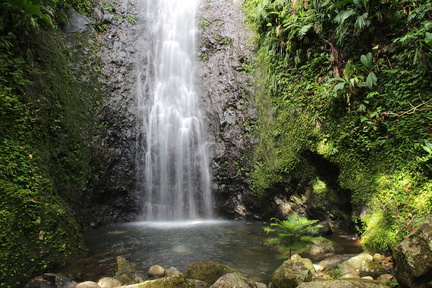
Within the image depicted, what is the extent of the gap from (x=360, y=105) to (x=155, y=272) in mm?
5650

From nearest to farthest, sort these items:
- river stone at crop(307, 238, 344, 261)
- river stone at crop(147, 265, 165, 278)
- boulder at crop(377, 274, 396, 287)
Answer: boulder at crop(377, 274, 396, 287), river stone at crop(147, 265, 165, 278), river stone at crop(307, 238, 344, 261)

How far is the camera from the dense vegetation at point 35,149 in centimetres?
417

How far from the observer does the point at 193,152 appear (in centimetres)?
1019

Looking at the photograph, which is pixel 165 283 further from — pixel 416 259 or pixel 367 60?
pixel 367 60

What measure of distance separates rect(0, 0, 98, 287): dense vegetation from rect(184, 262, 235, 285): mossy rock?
2.45 metres

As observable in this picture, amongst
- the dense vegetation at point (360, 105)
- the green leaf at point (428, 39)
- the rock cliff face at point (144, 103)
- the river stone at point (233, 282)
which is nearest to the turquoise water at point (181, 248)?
the river stone at point (233, 282)

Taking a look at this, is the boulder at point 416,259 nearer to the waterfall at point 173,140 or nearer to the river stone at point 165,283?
the river stone at point 165,283

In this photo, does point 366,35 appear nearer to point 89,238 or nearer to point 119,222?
point 89,238

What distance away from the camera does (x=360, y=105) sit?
5984 millimetres

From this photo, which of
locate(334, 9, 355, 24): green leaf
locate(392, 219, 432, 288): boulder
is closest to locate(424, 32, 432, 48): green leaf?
locate(334, 9, 355, 24): green leaf

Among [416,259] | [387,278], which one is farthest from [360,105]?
[416,259]

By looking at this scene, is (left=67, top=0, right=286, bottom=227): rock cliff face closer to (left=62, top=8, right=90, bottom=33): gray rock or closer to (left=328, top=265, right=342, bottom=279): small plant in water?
(left=62, top=8, right=90, bottom=33): gray rock

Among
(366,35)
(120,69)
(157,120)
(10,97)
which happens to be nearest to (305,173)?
(366,35)

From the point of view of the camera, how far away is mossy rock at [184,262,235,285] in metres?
4.16
